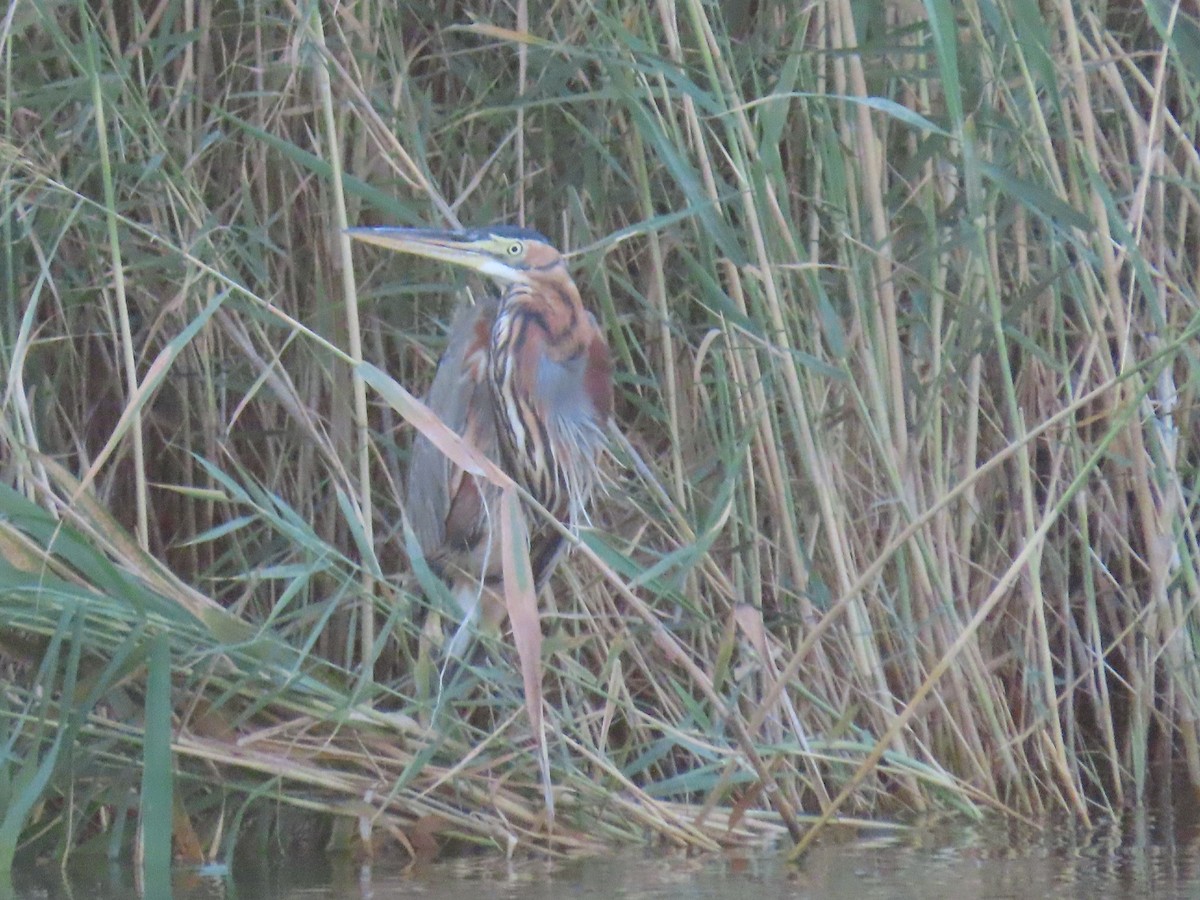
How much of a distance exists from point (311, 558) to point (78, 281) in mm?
636

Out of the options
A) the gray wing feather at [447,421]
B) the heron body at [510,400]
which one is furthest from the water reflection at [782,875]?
the gray wing feather at [447,421]

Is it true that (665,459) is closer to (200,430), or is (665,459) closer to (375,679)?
(375,679)

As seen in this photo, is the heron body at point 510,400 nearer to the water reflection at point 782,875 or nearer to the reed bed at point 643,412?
the reed bed at point 643,412

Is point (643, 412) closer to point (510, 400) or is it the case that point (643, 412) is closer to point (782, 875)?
point (510, 400)

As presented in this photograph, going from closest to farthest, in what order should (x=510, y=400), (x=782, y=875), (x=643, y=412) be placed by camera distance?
1. (x=782, y=875)
2. (x=643, y=412)
3. (x=510, y=400)

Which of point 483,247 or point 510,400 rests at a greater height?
point 483,247

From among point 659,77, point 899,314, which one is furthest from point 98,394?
point 899,314

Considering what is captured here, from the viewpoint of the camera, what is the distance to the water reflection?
1.88 metres

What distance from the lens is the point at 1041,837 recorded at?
2232 millimetres

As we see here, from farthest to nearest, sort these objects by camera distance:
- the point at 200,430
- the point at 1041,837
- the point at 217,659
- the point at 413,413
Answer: the point at 200,430, the point at 1041,837, the point at 217,659, the point at 413,413

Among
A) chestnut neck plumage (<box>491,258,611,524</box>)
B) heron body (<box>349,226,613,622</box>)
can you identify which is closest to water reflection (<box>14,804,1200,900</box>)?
heron body (<box>349,226,613,622</box>)

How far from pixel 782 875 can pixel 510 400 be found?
1.09 m

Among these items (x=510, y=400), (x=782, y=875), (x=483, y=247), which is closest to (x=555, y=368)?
(x=510, y=400)

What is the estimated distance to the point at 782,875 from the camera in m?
1.99
